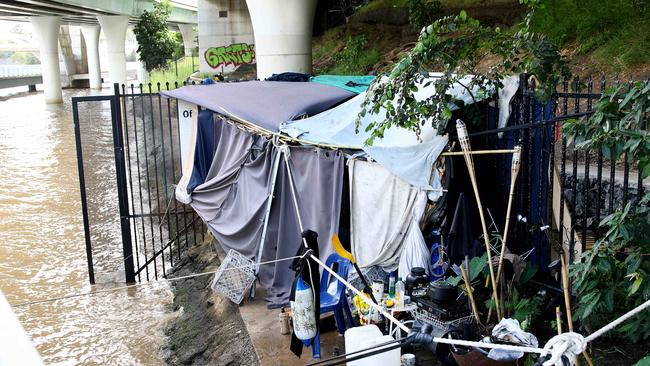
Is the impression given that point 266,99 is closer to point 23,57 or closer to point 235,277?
point 235,277

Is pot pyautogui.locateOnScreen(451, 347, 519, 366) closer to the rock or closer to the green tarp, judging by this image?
the green tarp

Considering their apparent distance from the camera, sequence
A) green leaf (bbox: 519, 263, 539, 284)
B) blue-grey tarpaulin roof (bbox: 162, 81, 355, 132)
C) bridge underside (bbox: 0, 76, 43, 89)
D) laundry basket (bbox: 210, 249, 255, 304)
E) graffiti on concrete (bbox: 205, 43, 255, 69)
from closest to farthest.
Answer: green leaf (bbox: 519, 263, 539, 284) → laundry basket (bbox: 210, 249, 255, 304) → blue-grey tarpaulin roof (bbox: 162, 81, 355, 132) → graffiti on concrete (bbox: 205, 43, 255, 69) → bridge underside (bbox: 0, 76, 43, 89)

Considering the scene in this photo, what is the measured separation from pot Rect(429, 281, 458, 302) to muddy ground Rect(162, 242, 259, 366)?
193 centimetres

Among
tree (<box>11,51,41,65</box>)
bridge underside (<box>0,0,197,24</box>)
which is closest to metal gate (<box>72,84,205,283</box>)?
bridge underside (<box>0,0,197,24</box>)

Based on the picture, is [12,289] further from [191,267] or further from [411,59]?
[411,59]

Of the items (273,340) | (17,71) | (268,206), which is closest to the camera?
(273,340)

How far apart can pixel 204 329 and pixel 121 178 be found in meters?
2.67

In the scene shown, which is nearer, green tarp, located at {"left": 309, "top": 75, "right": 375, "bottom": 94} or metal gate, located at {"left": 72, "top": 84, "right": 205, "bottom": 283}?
metal gate, located at {"left": 72, "top": 84, "right": 205, "bottom": 283}

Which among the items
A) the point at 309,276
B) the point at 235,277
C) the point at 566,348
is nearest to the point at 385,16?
the point at 235,277

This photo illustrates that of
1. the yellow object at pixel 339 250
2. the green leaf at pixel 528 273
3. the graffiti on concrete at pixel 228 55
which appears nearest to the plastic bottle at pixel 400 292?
the yellow object at pixel 339 250

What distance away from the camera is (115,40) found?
4400 cm

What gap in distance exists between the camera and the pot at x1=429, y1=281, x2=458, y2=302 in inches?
202

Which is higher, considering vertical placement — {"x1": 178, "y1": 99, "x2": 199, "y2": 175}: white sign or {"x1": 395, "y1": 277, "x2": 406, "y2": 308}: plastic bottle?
{"x1": 178, "y1": 99, "x2": 199, "y2": 175}: white sign

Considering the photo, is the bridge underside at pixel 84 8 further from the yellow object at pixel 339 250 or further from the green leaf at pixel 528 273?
the green leaf at pixel 528 273
